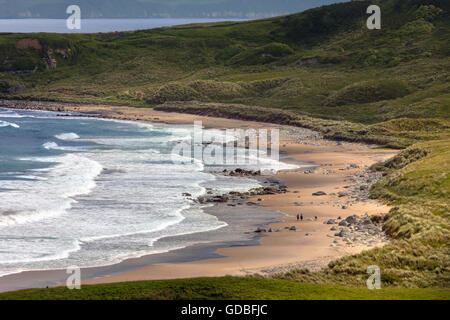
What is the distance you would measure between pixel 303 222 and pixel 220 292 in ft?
47.9

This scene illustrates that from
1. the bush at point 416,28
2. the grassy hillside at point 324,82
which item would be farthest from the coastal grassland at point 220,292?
the bush at point 416,28

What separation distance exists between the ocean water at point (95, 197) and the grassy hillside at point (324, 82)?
30.8 ft

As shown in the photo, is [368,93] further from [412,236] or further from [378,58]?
[412,236]

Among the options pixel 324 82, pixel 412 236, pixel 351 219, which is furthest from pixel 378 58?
pixel 412 236

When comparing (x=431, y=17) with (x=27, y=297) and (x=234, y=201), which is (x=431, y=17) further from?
(x=27, y=297)

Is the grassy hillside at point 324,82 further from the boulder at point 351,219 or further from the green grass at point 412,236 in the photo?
the boulder at point 351,219

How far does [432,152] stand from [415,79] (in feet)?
224

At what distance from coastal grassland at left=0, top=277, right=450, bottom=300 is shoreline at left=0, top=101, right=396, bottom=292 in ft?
10.8

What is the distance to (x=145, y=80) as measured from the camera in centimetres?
14988

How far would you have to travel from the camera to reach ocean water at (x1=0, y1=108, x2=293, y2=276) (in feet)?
96.0

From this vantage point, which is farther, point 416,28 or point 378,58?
point 416,28

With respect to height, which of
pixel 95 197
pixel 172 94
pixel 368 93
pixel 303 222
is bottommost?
pixel 303 222

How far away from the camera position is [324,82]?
120 m

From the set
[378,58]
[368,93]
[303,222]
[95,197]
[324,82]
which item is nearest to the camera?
[303,222]
